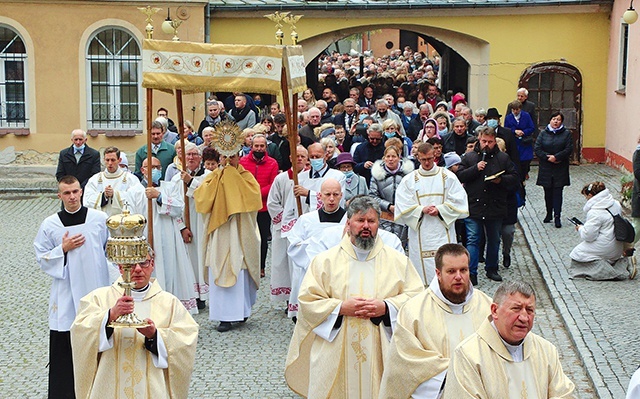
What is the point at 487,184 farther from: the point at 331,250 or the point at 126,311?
the point at 126,311

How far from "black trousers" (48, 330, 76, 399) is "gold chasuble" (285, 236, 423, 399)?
201 centimetres

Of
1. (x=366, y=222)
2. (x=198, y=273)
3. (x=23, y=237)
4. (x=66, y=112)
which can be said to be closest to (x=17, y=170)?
(x=66, y=112)

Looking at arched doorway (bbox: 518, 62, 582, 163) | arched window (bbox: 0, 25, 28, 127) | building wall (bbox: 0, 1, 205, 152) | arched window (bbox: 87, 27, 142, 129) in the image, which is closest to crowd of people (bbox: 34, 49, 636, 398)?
building wall (bbox: 0, 1, 205, 152)

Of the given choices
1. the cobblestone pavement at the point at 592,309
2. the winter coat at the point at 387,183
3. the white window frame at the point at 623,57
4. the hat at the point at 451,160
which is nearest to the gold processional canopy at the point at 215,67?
the winter coat at the point at 387,183

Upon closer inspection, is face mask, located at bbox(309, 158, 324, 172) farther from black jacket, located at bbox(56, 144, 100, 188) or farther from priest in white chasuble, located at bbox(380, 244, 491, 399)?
priest in white chasuble, located at bbox(380, 244, 491, 399)

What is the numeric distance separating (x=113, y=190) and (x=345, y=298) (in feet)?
14.6

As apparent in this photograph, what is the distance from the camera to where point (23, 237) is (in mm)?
17438

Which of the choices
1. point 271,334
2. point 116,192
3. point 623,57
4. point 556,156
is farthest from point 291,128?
point 623,57

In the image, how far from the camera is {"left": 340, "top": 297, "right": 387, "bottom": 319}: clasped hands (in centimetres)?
805

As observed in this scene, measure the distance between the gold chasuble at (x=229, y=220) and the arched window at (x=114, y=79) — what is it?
12.3 m

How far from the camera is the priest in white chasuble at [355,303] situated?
816 centimetres

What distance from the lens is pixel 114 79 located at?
23938 mm

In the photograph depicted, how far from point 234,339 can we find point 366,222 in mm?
3716

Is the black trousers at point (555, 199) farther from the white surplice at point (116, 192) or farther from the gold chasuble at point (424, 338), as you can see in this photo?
the gold chasuble at point (424, 338)
